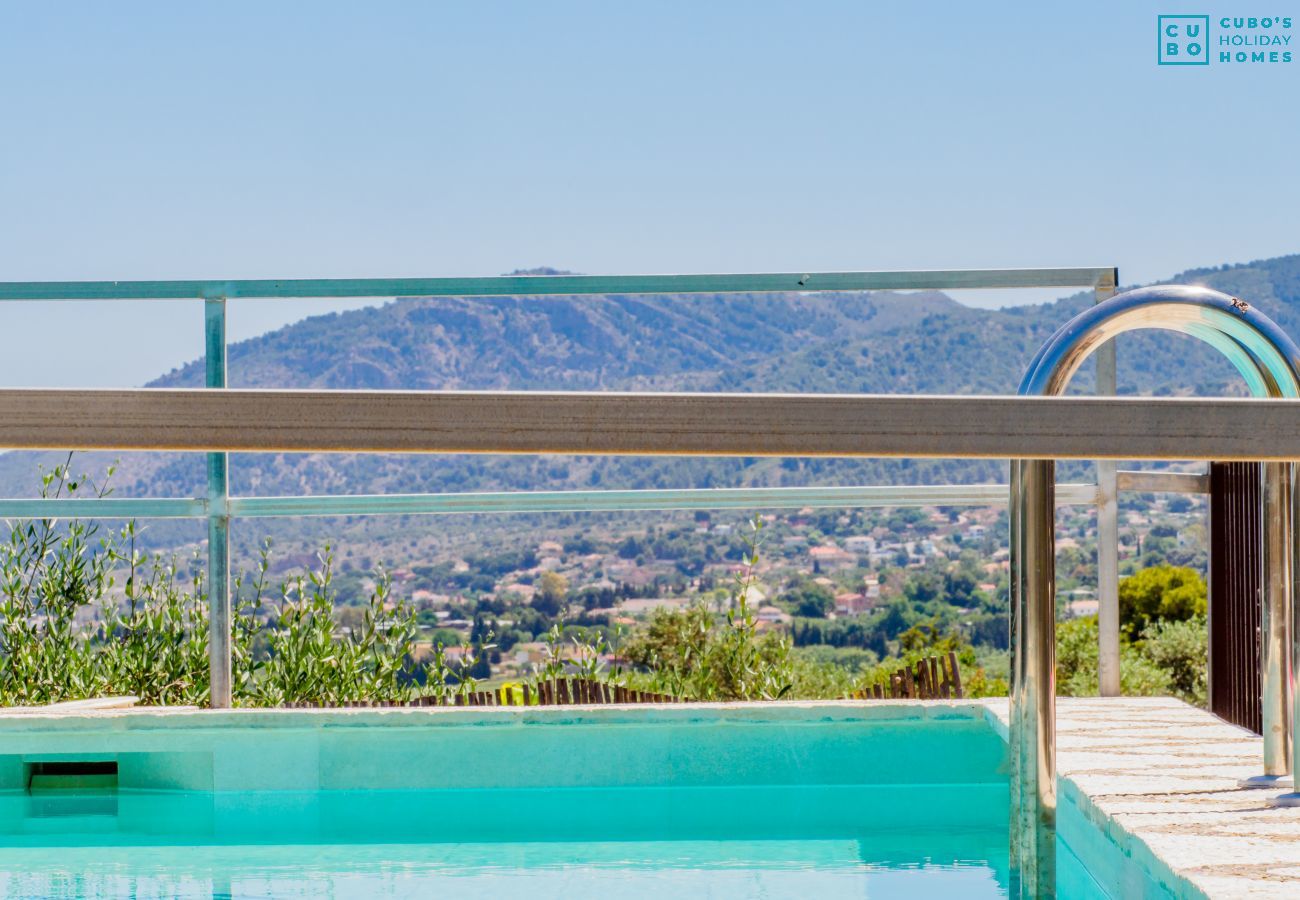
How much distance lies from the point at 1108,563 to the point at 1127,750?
3.39 feet

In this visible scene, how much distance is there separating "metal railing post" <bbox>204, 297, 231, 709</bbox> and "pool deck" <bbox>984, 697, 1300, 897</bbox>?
6.99 ft

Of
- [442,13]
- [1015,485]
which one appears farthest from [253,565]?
[442,13]

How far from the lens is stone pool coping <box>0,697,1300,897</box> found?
1.72 m

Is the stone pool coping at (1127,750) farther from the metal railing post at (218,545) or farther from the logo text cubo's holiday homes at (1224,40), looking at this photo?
the logo text cubo's holiday homes at (1224,40)

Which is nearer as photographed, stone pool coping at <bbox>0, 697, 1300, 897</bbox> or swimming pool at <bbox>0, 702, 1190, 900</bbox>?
stone pool coping at <bbox>0, 697, 1300, 897</bbox>

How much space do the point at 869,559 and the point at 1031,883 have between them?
13.7ft

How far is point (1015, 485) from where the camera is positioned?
1.13 metres

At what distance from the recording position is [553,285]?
12.1ft

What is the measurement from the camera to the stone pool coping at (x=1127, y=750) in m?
1.72

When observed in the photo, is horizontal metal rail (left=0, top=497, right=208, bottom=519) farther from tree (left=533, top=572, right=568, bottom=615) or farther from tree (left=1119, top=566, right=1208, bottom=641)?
tree (left=1119, top=566, right=1208, bottom=641)

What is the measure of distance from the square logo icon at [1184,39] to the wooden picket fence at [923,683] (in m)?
13.5

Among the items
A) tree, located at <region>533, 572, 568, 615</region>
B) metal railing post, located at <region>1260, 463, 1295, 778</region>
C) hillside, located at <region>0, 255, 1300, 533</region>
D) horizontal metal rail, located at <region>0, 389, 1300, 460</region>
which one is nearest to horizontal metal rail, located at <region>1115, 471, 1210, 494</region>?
metal railing post, located at <region>1260, 463, 1295, 778</region>

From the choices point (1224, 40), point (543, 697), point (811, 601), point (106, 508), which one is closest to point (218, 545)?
point (106, 508)

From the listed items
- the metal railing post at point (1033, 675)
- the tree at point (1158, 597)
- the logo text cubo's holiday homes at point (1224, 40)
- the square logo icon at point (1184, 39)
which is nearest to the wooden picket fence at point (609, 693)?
the metal railing post at point (1033, 675)
